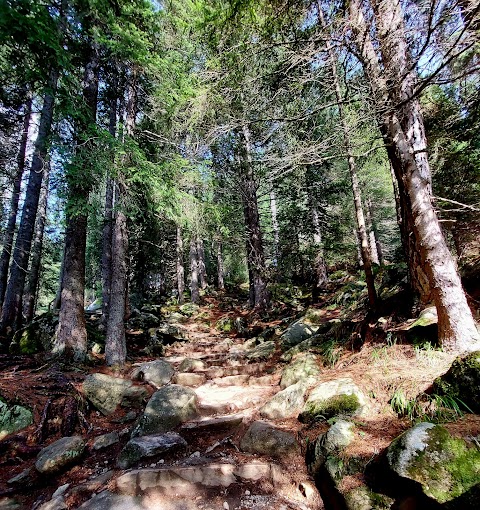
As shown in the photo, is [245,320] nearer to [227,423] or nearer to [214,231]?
[214,231]

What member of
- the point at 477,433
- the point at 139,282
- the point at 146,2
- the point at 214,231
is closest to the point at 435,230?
the point at 477,433

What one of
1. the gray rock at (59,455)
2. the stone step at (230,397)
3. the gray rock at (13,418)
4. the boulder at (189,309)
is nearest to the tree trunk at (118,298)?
the stone step at (230,397)

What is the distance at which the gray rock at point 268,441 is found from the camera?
3398mm

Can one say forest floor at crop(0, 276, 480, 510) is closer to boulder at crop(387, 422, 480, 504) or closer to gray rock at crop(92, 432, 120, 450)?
gray rock at crop(92, 432, 120, 450)

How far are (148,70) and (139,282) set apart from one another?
1359 cm

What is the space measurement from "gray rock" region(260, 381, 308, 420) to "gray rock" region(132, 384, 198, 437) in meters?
1.21

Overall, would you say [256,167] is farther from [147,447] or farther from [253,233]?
[147,447]

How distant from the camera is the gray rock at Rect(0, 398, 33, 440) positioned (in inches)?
163

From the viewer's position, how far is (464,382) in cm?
291

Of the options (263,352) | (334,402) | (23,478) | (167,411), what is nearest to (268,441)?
→ (334,402)

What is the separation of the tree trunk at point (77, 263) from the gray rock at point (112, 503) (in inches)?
175

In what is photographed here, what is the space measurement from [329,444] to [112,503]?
224 cm

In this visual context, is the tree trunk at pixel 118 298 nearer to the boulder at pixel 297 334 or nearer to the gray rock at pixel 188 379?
the gray rock at pixel 188 379

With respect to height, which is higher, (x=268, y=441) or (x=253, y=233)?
(x=253, y=233)
